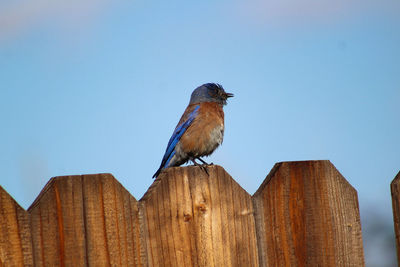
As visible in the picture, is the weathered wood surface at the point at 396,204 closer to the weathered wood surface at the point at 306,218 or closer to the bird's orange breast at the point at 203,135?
the weathered wood surface at the point at 306,218

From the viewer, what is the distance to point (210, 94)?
26.8 ft

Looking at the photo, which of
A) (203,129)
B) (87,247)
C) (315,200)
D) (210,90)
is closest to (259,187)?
(315,200)

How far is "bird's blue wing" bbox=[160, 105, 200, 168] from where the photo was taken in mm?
6566

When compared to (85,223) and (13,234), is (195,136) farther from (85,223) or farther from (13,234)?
(13,234)

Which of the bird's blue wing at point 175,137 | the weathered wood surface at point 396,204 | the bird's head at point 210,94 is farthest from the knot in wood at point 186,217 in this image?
the bird's head at point 210,94

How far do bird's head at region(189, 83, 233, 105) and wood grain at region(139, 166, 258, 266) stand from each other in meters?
4.79

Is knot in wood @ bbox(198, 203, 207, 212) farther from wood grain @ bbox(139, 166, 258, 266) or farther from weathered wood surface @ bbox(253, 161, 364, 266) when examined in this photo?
weathered wood surface @ bbox(253, 161, 364, 266)

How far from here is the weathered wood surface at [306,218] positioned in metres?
3.32

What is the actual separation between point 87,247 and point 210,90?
18.4 ft

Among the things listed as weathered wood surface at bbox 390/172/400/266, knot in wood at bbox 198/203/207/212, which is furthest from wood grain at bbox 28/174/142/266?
weathered wood surface at bbox 390/172/400/266

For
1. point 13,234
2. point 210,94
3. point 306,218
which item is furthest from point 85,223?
point 210,94

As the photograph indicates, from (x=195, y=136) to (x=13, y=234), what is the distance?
4111 millimetres

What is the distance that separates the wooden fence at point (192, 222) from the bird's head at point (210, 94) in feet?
15.3

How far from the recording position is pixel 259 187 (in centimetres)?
336
